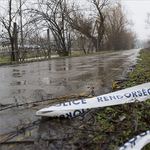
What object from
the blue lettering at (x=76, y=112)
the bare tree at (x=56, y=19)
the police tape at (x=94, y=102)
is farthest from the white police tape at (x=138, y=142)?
the bare tree at (x=56, y=19)

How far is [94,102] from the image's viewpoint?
118 inches

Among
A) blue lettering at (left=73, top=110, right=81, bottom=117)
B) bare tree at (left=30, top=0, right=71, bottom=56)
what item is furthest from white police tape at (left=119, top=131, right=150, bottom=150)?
bare tree at (left=30, top=0, right=71, bottom=56)

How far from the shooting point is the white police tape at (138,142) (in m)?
1.79

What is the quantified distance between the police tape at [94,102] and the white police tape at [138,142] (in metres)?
0.83

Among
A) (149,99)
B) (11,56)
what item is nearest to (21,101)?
(149,99)

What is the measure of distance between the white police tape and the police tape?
0.83m

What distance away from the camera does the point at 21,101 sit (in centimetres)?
366

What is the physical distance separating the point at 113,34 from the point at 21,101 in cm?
5382

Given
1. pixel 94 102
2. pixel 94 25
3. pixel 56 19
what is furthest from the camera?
pixel 94 25

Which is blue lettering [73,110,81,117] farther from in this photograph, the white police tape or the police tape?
the white police tape

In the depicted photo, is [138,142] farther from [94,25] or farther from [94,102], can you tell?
[94,25]

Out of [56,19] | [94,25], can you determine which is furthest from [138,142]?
[94,25]

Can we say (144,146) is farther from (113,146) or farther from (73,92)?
(73,92)

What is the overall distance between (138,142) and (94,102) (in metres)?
1.20
